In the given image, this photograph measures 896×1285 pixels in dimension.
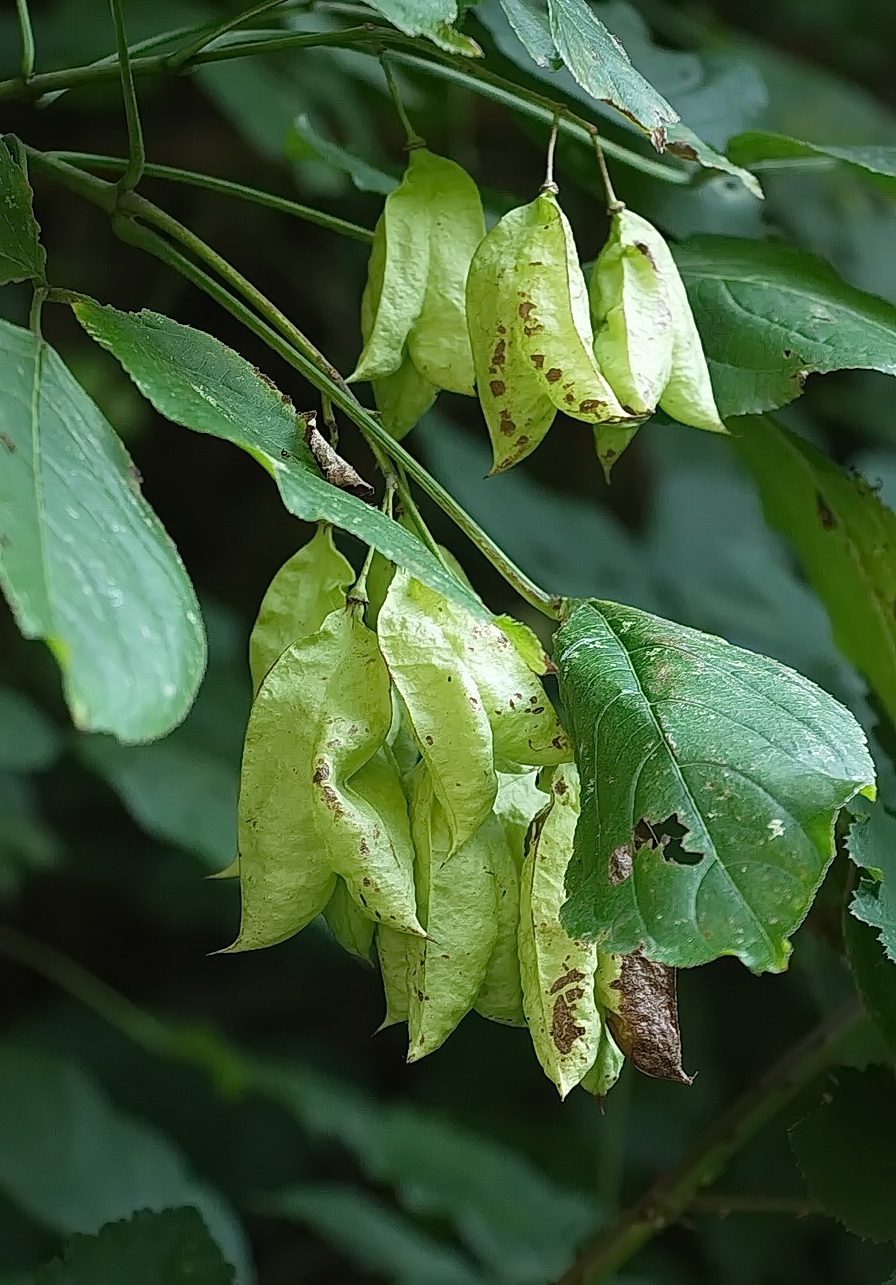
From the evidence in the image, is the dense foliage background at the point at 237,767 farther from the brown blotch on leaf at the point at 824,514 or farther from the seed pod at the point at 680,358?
the seed pod at the point at 680,358

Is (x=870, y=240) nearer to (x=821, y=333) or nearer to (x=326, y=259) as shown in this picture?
(x=326, y=259)

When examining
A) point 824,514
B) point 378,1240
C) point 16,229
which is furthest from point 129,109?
point 378,1240

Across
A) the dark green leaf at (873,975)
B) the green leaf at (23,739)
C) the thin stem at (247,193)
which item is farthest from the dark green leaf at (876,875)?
the green leaf at (23,739)

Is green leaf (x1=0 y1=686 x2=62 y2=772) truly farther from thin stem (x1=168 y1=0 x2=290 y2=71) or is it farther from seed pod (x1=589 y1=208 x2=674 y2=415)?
seed pod (x1=589 y1=208 x2=674 y2=415)

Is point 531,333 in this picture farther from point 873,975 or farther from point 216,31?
point 873,975

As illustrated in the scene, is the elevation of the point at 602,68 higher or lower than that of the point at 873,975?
higher

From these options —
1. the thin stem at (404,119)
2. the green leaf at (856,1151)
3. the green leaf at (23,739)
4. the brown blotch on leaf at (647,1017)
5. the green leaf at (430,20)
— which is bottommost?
the green leaf at (23,739)
